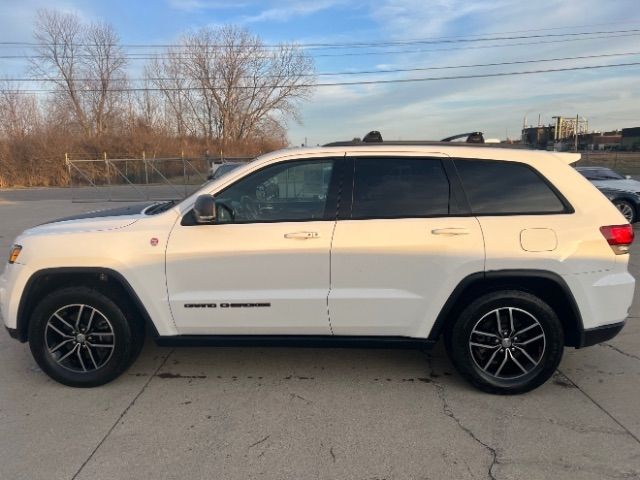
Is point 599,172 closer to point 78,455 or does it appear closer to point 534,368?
point 534,368

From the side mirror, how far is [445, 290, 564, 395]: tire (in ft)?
6.34

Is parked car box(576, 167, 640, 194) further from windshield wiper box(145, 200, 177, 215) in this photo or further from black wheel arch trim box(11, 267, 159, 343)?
black wheel arch trim box(11, 267, 159, 343)

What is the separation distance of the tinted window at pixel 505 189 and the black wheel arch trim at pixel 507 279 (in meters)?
0.44

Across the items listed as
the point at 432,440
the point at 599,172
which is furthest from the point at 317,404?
the point at 599,172

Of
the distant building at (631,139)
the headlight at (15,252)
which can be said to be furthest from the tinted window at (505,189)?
the distant building at (631,139)

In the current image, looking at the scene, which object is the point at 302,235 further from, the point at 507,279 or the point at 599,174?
the point at 599,174

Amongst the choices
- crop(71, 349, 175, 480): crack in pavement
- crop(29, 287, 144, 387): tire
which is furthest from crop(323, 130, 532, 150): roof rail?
crop(71, 349, 175, 480): crack in pavement

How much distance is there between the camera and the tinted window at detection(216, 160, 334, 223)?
11.2ft

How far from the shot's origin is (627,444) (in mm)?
2777

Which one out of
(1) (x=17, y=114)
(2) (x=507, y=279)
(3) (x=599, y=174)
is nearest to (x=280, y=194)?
(2) (x=507, y=279)

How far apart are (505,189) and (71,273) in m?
3.26

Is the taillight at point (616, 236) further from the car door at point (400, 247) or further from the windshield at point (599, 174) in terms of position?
the windshield at point (599, 174)

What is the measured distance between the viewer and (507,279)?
10.8ft

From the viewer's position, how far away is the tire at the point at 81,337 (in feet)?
11.4
